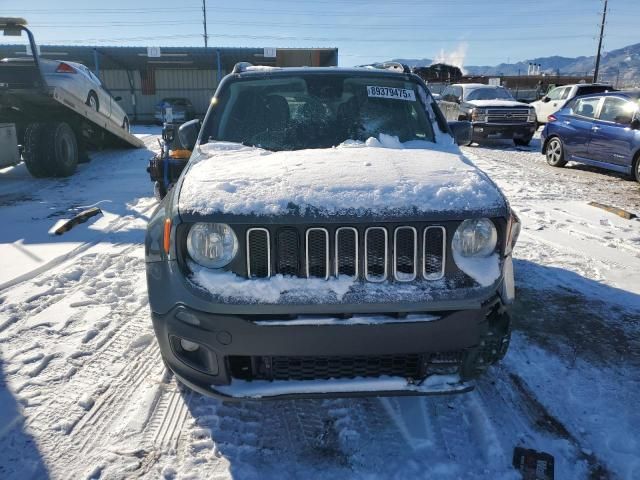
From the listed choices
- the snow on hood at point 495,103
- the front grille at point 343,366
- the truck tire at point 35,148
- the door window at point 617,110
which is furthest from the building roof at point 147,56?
the front grille at point 343,366

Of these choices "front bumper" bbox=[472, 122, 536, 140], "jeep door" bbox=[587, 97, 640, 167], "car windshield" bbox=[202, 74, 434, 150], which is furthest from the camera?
"front bumper" bbox=[472, 122, 536, 140]

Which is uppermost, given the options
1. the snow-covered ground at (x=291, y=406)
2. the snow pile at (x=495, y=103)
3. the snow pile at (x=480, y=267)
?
the snow pile at (x=495, y=103)

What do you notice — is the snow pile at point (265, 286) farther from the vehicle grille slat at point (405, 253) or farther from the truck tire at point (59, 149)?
the truck tire at point (59, 149)

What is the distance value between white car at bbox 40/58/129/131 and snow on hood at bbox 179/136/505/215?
25.9 ft

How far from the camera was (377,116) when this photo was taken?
3.75 meters

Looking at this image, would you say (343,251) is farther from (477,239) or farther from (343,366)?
(477,239)

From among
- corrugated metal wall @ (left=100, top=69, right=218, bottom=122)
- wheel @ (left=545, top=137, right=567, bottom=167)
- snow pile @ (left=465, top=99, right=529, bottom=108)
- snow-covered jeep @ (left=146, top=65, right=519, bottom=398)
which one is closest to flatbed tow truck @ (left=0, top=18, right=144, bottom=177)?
snow-covered jeep @ (left=146, top=65, right=519, bottom=398)

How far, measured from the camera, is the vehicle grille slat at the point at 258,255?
2232 mm

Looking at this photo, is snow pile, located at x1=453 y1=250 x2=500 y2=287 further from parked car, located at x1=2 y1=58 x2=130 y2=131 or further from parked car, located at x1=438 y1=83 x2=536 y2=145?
parked car, located at x1=438 y1=83 x2=536 y2=145

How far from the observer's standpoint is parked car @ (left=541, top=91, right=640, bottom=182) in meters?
9.23

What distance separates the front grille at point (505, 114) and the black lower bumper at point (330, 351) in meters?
13.0

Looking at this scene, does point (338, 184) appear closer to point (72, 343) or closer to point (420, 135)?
point (420, 135)

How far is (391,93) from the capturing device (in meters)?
3.90

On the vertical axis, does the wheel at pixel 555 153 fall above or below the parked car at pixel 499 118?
below
